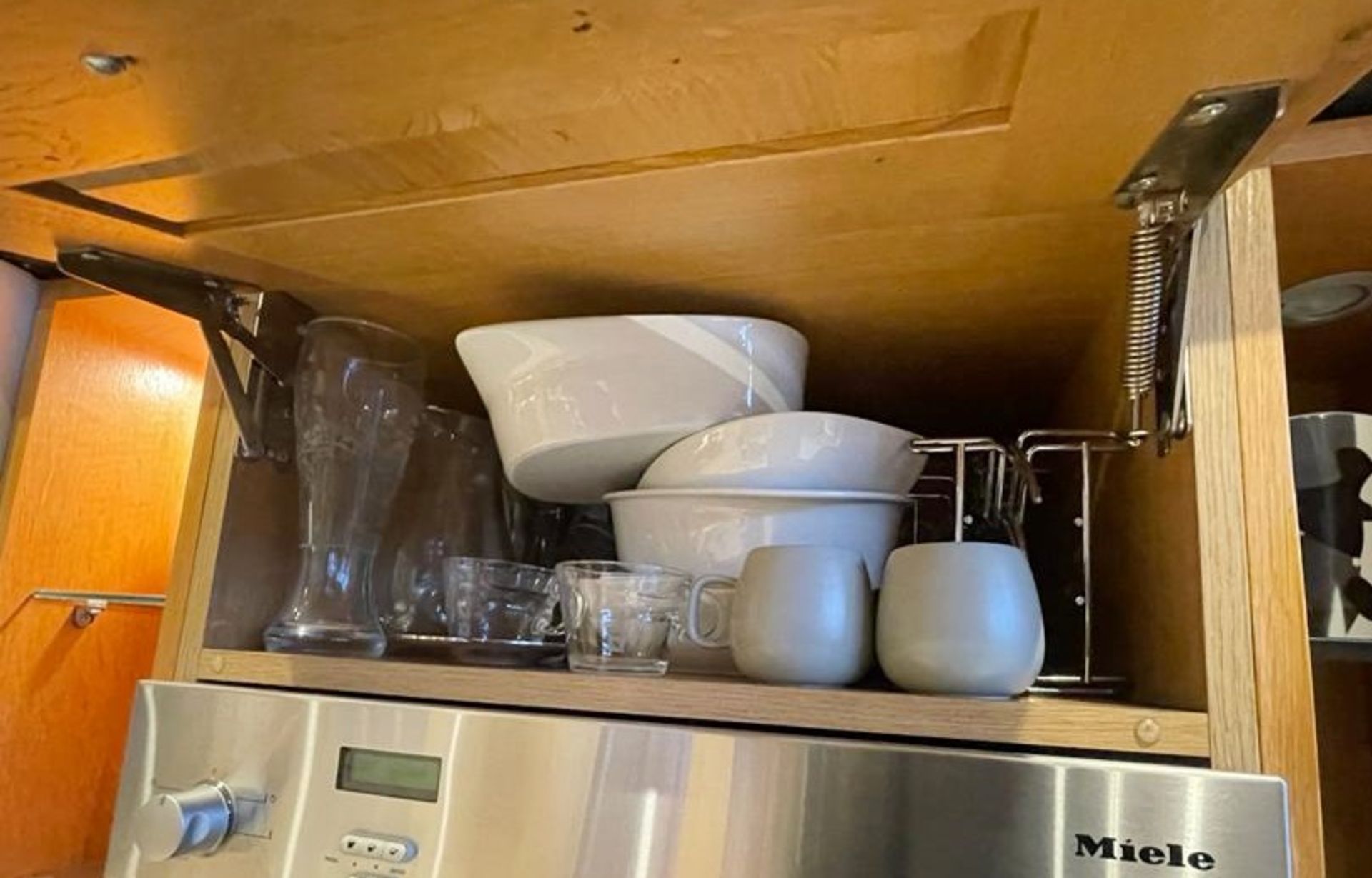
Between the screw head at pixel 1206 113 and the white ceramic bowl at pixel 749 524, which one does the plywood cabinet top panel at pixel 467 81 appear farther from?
the white ceramic bowl at pixel 749 524

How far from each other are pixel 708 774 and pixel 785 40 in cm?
39

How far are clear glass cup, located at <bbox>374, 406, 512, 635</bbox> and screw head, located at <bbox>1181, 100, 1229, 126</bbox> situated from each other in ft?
2.26

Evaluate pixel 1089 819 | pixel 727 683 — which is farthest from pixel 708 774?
pixel 1089 819

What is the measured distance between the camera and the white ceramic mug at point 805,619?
599mm

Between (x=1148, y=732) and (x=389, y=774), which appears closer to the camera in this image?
(x=1148, y=732)

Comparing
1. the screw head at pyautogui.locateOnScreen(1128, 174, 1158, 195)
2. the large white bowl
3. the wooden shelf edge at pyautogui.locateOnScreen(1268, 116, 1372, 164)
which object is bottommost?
the large white bowl

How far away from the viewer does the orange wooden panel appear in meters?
0.97

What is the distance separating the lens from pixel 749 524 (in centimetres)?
72

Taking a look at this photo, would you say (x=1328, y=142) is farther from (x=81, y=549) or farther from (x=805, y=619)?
(x=81, y=549)

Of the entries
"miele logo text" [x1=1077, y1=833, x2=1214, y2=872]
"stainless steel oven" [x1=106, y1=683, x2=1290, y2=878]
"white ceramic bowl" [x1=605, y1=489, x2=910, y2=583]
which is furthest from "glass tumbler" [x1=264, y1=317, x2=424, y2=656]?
"miele logo text" [x1=1077, y1=833, x2=1214, y2=872]

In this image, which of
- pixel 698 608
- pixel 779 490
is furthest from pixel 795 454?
pixel 698 608

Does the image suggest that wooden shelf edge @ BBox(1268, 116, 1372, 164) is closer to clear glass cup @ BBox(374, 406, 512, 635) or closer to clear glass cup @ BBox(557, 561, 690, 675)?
clear glass cup @ BBox(557, 561, 690, 675)

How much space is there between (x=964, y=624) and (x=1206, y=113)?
28 centimetres

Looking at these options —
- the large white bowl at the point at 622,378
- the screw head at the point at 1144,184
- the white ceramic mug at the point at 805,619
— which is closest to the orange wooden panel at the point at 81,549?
the large white bowl at the point at 622,378
